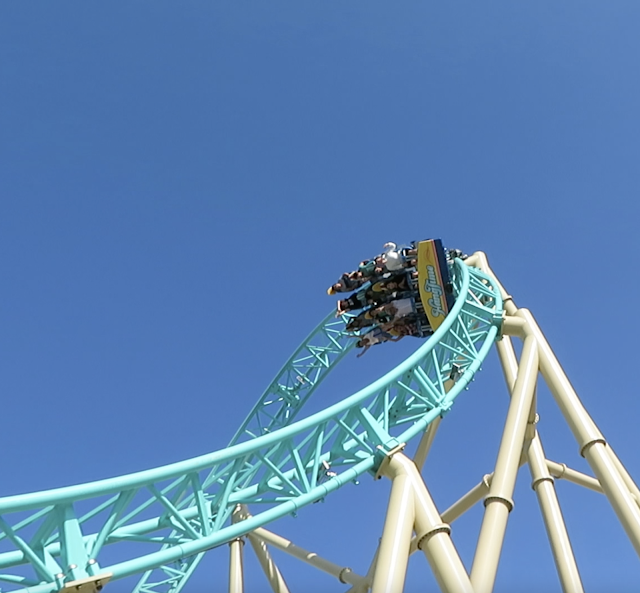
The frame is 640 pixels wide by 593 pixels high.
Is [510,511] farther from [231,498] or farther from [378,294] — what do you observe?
[378,294]

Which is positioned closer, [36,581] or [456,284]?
[36,581]

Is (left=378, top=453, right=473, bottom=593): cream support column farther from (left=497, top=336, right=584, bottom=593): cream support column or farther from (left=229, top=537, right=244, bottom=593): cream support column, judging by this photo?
(left=229, top=537, right=244, bottom=593): cream support column

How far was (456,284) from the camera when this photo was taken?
36.5 ft

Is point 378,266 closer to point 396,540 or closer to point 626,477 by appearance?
point 626,477

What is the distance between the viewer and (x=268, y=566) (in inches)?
408

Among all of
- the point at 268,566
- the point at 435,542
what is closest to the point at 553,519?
the point at 435,542

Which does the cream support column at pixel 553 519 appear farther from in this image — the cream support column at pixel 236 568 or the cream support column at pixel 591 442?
the cream support column at pixel 236 568

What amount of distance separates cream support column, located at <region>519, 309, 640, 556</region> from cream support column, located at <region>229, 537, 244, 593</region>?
5.08m

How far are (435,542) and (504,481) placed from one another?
1337 mm

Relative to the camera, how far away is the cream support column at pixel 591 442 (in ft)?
23.6

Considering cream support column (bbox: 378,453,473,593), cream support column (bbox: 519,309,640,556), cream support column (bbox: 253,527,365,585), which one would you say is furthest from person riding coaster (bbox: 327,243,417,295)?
cream support column (bbox: 378,453,473,593)

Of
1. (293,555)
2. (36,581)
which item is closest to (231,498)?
(36,581)

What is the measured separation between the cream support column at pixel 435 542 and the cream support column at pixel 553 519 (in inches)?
93.7

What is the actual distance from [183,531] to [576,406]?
4836 millimetres
